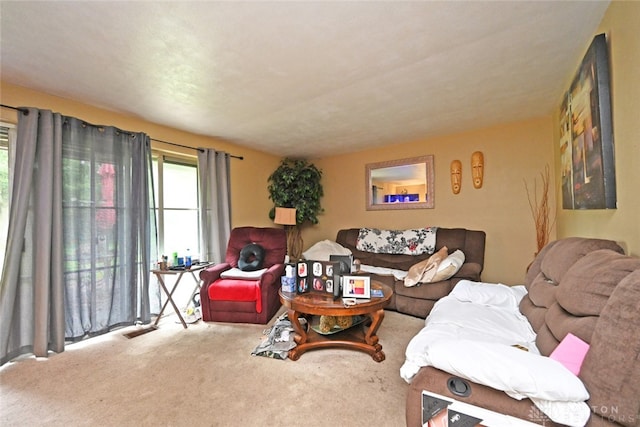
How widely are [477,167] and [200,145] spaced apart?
367 centimetres

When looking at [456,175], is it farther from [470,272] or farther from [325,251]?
[325,251]

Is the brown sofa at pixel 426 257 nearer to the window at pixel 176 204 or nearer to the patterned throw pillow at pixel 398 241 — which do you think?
the patterned throw pillow at pixel 398 241

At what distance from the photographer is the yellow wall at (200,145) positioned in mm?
2223

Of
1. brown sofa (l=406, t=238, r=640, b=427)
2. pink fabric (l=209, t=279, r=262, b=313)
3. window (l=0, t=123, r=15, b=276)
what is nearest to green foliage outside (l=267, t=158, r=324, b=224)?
pink fabric (l=209, t=279, r=262, b=313)

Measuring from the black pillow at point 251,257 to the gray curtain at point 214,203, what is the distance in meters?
0.60

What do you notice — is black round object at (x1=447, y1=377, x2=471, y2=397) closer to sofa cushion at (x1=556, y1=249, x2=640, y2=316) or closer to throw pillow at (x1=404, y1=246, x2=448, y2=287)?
sofa cushion at (x1=556, y1=249, x2=640, y2=316)

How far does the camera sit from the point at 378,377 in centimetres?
184

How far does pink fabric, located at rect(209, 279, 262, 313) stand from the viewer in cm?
275

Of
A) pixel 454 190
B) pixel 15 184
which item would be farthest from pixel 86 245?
pixel 454 190

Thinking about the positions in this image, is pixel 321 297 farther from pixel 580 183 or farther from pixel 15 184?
pixel 15 184

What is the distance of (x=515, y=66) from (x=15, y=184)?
13.0 feet

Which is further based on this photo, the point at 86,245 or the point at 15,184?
the point at 86,245

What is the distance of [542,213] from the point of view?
10.2 feet

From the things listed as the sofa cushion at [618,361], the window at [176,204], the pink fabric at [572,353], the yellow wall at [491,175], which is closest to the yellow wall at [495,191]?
the yellow wall at [491,175]
